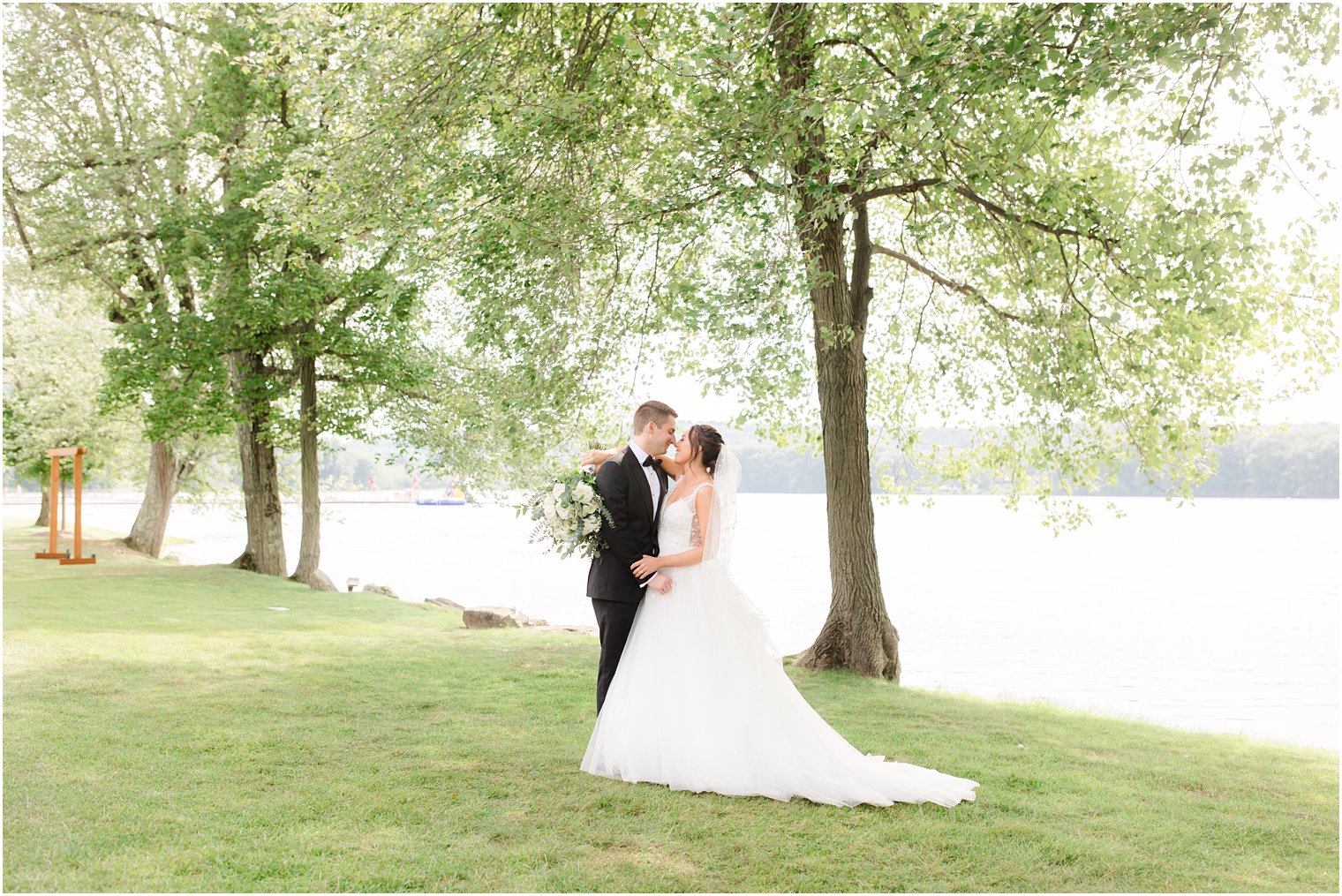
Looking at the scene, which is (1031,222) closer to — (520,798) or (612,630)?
(612,630)

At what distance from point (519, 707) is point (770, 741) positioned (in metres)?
3.44

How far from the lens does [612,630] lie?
6.88 metres

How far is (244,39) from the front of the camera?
63.9 feet

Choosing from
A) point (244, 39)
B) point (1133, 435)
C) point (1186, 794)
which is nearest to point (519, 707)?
point (1186, 794)

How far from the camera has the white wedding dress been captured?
6125 mm

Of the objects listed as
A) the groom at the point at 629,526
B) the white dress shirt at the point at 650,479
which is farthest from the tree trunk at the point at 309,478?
the white dress shirt at the point at 650,479

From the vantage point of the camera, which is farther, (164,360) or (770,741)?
(164,360)

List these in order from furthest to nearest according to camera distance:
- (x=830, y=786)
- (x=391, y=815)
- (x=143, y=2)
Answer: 1. (x=143, y=2)
2. (x=830, y=786)
3. (x=391, y=815)

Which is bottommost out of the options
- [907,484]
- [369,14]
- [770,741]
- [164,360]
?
[770,741]

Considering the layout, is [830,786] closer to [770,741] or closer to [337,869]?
[770,741]

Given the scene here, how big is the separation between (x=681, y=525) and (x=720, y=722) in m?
1.34

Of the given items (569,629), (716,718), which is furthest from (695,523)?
(569,629)

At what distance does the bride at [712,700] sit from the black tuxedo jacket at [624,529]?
0.33ft

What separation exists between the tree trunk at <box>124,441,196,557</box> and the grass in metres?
17.2
